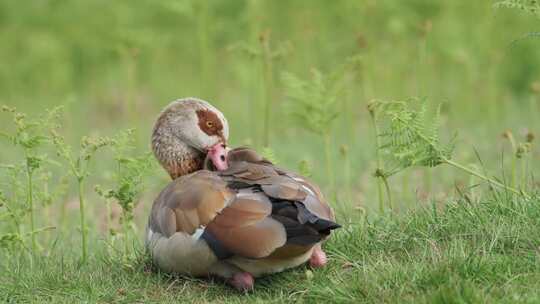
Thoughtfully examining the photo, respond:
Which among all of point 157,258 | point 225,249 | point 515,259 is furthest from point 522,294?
point 157,258

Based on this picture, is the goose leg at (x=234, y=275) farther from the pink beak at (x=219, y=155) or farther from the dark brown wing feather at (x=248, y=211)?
the pink beak at (x=219, y=155)

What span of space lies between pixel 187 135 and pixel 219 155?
362mm

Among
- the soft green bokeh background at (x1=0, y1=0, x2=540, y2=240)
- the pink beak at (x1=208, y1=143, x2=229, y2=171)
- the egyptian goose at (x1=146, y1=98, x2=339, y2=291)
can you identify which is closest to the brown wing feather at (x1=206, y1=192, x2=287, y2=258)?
the egyptian goose at (x1=146, y1=98, x2=339, y2=291)

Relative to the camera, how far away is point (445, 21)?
12883 millimetres

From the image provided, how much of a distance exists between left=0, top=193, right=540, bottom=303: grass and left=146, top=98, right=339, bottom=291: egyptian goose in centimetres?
14

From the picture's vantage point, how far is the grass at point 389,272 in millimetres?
4957

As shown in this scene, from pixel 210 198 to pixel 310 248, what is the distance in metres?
0.63

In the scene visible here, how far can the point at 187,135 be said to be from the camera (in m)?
6.84

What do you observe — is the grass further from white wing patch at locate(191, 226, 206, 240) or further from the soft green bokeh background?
the soft green bokeh background

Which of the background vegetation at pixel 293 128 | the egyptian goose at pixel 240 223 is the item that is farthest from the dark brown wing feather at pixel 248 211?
the background vegetation at pixel 293 128

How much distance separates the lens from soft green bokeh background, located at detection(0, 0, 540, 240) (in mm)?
11109

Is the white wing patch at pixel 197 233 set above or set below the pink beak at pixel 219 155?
below

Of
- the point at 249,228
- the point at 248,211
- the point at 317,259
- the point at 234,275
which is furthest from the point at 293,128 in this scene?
the point at 249,228

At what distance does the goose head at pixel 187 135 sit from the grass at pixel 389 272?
962mm
